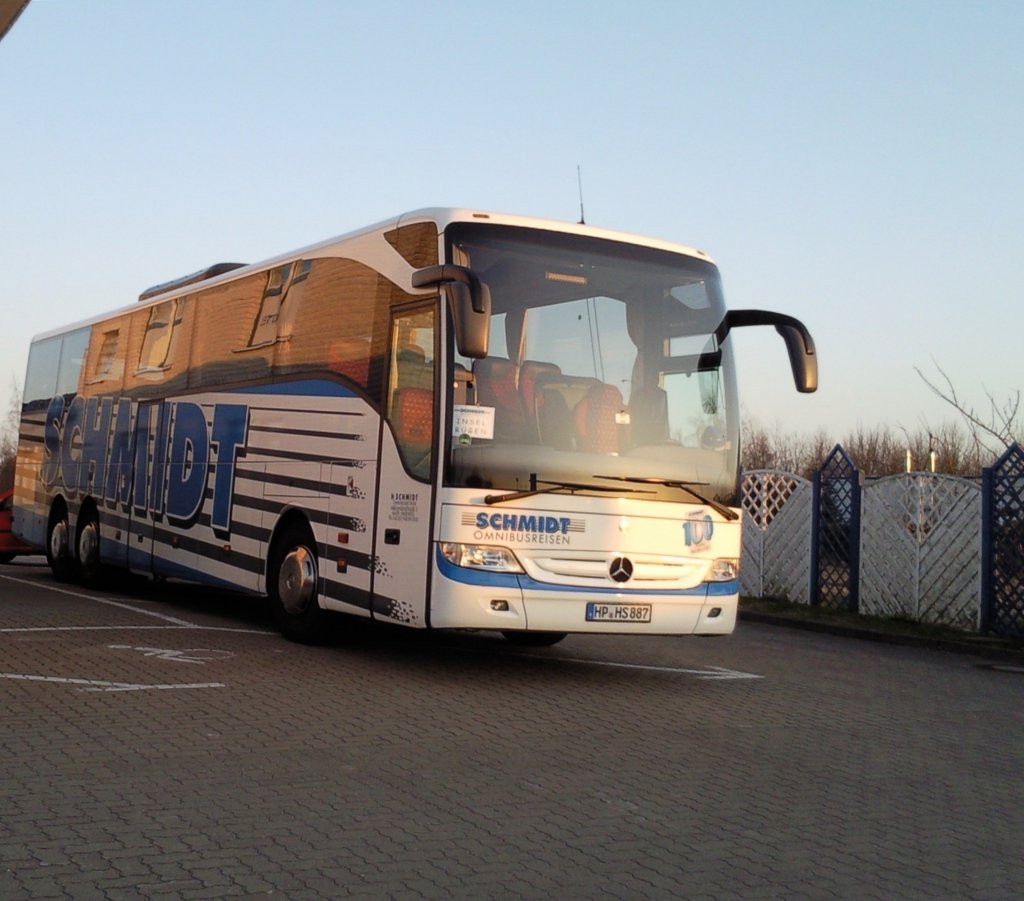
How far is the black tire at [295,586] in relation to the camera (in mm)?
12055

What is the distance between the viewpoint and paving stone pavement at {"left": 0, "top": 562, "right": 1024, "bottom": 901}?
5430 millimetres

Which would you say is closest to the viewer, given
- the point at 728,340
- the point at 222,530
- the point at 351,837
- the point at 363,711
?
the point at 351,837

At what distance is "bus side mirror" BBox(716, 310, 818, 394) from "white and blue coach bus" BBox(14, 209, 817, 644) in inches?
0.7

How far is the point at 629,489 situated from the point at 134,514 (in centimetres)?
826

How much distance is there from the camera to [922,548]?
1911cm

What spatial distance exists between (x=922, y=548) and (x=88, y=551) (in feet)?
37.4

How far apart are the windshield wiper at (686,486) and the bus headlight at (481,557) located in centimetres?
94

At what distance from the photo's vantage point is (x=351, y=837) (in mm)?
5836

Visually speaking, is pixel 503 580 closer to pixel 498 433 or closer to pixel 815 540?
pixel 498 433

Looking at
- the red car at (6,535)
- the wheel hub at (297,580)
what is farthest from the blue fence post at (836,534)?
the red car at (6,535)

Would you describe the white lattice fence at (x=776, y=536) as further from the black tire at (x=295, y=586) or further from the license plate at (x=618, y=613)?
the license plate at (x=618, y=613)

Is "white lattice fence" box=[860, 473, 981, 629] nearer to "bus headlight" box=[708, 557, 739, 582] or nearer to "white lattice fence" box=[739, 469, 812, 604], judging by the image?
"white lattice fence" box=[739, 469, 812, 604]

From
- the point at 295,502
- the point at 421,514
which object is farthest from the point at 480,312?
the point at 295,502

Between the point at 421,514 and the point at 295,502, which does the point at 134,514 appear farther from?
the point at 421,514
